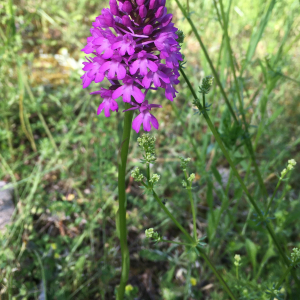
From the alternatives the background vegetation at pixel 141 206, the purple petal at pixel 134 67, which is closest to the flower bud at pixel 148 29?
the purple petal at pixel 134 67

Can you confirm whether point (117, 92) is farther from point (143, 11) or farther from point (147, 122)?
point (143, 11)

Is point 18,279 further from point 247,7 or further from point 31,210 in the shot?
point 247,7

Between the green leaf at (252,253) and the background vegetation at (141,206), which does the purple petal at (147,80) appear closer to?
the background vegetation at (141,206)

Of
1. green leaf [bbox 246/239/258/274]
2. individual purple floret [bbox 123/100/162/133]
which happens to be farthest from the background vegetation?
individual purple floret [bbox 123/100/162/133]

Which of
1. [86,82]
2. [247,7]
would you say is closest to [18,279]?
[86,82]

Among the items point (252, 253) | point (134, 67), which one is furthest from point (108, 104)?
point (252, 253)

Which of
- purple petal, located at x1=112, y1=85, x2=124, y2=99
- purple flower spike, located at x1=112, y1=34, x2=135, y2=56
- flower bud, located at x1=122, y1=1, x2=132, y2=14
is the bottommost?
purple petal, located at x1=112, y1=85, x2=124, y2=99

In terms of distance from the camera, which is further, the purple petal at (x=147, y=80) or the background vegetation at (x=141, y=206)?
the background vegetation at (x=141, y=206)

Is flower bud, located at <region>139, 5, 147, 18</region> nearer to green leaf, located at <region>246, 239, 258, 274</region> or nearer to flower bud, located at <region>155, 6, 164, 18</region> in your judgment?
flower bud, located at <region>155, 6, 164, 18</region>
